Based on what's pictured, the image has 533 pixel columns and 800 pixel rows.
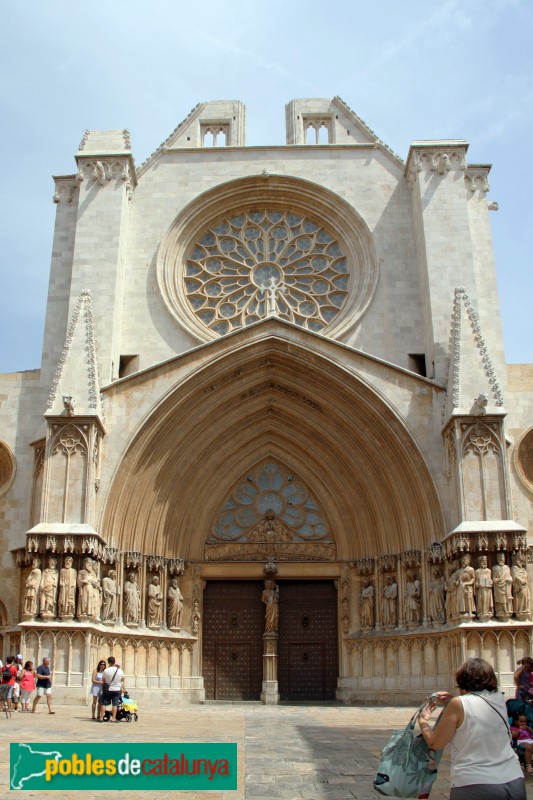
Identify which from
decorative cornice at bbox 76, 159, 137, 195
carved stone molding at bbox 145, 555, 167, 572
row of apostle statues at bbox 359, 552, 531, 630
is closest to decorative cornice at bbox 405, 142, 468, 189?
decorative cornice at bbox 76, 159, 137, 195

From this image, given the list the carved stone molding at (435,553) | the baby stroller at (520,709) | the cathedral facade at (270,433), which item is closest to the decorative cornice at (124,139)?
the cathedral facade at (270,433)

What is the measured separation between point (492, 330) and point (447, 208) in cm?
273

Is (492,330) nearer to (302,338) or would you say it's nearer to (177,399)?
(302,338)

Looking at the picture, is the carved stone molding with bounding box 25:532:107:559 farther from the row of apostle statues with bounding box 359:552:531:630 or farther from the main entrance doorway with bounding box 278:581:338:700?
the row of apostle statues with bounding box 359:552:531:630

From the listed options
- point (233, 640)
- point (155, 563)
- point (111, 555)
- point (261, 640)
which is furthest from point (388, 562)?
point (111, 555)

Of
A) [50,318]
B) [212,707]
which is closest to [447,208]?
[50,318]

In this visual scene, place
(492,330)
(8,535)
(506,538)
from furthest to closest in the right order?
(492,330), (8,535), (506,538)

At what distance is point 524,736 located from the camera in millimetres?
7043

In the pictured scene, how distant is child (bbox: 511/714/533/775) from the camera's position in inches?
273

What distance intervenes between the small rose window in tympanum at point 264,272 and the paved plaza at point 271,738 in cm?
819

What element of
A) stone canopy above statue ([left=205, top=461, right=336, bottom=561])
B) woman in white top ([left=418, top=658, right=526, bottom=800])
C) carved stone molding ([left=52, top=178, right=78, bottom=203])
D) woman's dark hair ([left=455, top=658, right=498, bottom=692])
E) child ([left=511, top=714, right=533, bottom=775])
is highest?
carved stone molding ([left=52, top=178, right=78, bottom=203])

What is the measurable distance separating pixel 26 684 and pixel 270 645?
17.2 ft

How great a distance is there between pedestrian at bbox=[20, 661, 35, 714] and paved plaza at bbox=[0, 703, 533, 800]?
0.91 feet

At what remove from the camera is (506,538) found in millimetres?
14211
